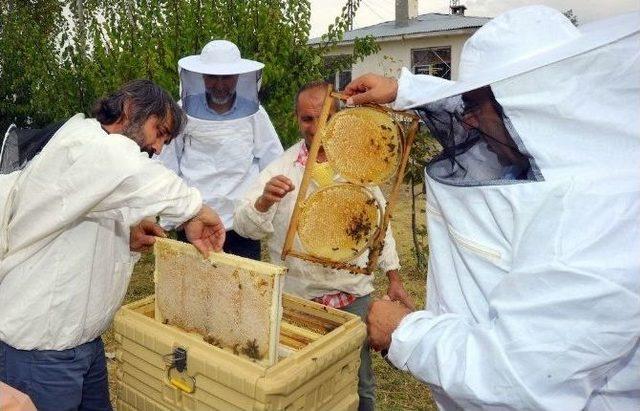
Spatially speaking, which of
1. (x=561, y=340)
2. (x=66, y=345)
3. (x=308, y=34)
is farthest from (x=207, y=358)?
(x=308, y=34)

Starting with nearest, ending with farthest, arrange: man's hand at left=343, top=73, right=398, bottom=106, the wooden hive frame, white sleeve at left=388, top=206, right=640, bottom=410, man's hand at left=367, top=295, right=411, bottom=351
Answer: white sleeve at left=388, top=206, right=640, bottom=410, man's hand at left=367, top=295, right=411, bottom=351, man's hand at left=343, top=73, right=398, bottom=106, the wooden hive frame

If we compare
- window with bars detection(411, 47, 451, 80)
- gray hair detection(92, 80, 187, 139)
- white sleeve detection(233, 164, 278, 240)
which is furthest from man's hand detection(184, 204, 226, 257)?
window with bars detection(411, 47, 451, 80)

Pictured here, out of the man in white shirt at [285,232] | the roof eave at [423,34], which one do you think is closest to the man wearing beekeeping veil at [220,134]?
the man in white shirt at [285,232]

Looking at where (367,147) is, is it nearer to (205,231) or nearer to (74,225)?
(205,231)

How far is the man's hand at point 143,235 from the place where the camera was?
2.43m

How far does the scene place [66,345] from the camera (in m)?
2.13

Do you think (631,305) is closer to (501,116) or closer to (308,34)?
(501,116)

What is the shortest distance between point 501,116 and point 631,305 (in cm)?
59

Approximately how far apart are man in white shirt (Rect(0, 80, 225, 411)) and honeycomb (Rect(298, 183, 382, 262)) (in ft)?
1.54

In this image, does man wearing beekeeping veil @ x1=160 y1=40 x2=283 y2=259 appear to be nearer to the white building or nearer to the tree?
the tree

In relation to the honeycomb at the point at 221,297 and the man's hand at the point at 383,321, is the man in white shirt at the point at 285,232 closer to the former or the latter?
the honeycomb at the point at 221,297

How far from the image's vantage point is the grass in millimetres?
3915

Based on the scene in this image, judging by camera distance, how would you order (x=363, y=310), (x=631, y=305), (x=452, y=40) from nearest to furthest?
(x=631, y=305) < (x=363, y=310) < (x=452, y=40)

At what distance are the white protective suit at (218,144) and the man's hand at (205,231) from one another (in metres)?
2.03
